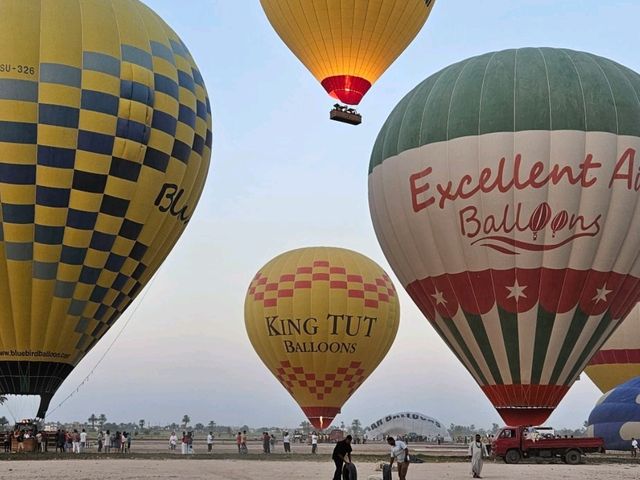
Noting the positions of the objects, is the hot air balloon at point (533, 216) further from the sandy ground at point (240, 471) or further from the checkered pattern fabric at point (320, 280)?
the checkered pattern fabric at point (320, 280)

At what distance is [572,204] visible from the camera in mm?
22047

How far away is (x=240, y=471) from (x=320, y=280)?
18.0 metres

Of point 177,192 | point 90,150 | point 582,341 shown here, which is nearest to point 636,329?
point 582,341

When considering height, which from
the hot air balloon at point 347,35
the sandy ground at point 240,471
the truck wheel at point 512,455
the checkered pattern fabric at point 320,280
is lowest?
the sandy ground at point 240,471

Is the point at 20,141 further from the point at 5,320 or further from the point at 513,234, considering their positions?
the point at 513,234

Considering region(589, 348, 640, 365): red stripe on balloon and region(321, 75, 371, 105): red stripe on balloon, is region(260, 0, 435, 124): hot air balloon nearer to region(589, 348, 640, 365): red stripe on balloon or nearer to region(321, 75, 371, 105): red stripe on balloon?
region(321, 75, 371, 105): red stripe on balloon

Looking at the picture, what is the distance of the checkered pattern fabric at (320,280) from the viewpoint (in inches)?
1441

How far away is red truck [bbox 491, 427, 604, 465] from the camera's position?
23.3 metres

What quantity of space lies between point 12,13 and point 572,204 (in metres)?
15.0

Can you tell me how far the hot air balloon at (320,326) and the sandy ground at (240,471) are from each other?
13.6 m

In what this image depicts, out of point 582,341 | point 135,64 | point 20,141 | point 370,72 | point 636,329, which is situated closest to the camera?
point 20,141

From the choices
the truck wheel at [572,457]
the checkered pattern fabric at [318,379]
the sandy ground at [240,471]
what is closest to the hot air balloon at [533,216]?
the truck wheel at [572,457]

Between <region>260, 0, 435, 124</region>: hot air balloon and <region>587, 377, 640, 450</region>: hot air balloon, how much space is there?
49.8 ft

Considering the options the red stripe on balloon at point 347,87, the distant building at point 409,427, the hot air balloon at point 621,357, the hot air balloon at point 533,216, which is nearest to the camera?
the hot air balloon at point 533,216
